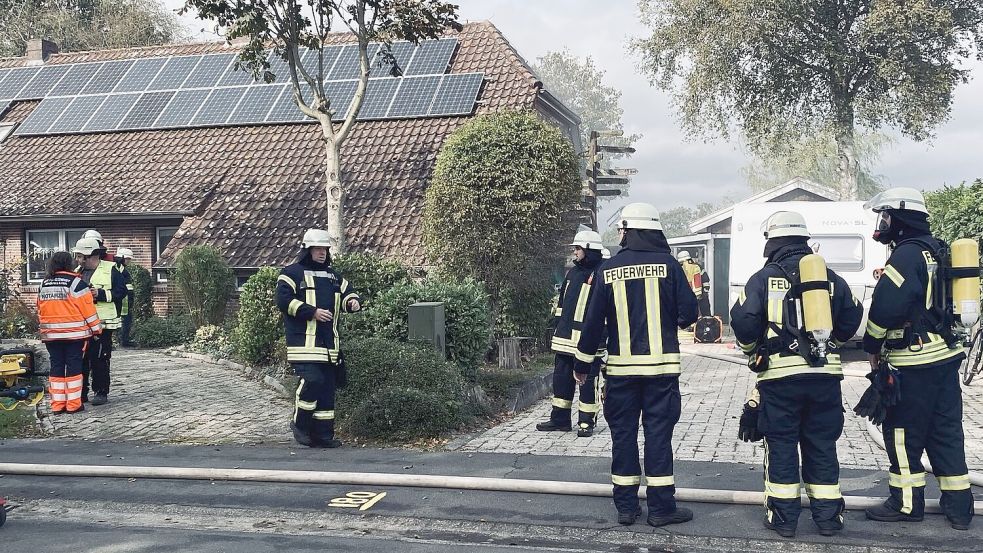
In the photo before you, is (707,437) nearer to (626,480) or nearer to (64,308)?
(626,480)

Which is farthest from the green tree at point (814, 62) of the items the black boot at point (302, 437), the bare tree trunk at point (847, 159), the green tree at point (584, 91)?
the green tree at point (584, 91)

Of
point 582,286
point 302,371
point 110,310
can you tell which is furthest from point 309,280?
point 110,310

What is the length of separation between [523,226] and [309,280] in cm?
498

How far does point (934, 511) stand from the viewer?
5867 millimetres

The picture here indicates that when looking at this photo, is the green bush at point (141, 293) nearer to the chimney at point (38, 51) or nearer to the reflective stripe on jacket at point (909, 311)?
the chimney at point (38, 51)

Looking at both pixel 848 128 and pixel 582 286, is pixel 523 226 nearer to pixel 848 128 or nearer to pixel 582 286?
pixel 582 286

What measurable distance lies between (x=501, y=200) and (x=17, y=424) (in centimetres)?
664

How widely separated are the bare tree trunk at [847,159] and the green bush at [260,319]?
22.0m

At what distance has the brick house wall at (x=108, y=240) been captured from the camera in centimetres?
1948

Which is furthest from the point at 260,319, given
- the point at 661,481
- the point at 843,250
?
the point at 843,250

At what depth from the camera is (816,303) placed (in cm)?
540

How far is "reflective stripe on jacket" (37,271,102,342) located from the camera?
33.1 feet

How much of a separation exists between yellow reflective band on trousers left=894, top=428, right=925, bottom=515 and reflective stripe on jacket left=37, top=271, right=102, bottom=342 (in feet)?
27.9

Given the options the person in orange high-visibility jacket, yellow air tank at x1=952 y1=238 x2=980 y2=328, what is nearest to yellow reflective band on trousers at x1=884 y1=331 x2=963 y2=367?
yellow air tank at x1=952 y1=238 x2=980 y2=328
